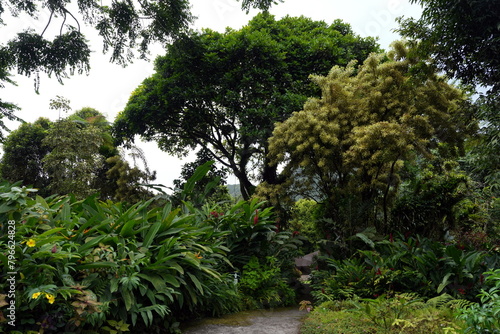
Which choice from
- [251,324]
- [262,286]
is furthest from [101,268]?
[262,286]

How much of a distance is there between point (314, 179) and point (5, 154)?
65.1 ft

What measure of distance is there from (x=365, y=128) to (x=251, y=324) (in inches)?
154

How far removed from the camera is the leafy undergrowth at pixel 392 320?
3.33 metres

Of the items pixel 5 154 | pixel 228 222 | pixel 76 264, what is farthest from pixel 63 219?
pixel 5 154

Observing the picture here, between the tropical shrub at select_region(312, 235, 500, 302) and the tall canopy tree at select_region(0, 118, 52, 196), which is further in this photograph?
the tall canopy tree at select_region(0, 118, 52, 196)

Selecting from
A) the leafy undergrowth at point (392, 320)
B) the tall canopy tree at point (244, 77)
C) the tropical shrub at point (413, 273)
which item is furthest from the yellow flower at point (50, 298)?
the tall canopy tree at point (244, 77)

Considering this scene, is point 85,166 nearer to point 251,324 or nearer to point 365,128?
point 365,128

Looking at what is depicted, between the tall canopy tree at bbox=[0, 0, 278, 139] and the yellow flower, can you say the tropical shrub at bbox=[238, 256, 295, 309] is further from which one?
the tall canopy tree at bbox=[0, 0, 278, 139]

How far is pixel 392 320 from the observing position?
139 inches

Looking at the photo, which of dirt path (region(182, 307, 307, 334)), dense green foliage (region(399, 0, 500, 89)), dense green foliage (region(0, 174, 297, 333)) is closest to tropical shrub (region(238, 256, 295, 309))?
dirt path (region(182, 307, 307, 334))

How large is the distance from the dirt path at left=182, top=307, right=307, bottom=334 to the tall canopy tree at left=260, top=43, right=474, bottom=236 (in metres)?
2.44

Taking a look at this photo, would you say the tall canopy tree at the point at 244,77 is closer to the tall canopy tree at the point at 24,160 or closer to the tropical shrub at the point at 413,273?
the tropical shrub at the point at 413,273

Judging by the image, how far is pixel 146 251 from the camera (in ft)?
11.5

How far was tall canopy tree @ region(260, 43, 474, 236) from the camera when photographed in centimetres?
654
